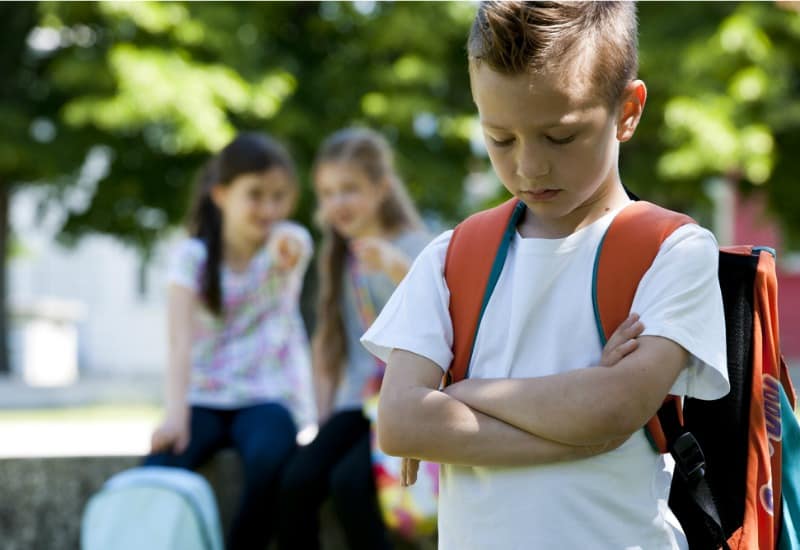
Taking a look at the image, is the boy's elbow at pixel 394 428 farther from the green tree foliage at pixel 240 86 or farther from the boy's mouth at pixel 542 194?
the green tree foliage at pixel 240 86

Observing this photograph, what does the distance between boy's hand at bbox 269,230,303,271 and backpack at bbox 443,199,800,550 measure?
2.35m

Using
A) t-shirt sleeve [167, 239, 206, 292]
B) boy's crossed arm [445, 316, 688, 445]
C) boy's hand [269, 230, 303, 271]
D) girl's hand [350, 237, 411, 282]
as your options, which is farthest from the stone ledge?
boy's crossed arm [445, 316, 688, 445]

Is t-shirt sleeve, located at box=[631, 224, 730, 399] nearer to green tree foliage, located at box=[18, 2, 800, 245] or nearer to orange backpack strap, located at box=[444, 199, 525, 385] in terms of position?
orange backpack strap, located at box=[444, 199, 525, 385]

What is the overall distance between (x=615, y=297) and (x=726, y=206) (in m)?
22.3

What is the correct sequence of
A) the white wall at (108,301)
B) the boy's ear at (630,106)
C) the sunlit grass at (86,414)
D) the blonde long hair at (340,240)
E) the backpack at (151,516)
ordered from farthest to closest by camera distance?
1. the white wall at (108,301)
2. the sunlit grass at (86,414)
3. the blonde long hair at (340,240)
4. the backpack at (151,516)
5. the boy's ear at (630,106)

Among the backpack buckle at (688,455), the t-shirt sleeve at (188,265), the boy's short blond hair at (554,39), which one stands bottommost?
the t-shirt sleeve at (188,265)

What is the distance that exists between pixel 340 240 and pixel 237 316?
49 centimetres

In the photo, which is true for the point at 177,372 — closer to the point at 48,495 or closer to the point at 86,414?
the point at 48,495

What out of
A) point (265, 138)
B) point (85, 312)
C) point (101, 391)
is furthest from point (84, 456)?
point (85, 312)

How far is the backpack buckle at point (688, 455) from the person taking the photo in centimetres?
192

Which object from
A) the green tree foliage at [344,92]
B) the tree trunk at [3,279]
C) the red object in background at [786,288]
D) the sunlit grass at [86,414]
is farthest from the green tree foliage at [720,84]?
the tree trunk at [3,279]

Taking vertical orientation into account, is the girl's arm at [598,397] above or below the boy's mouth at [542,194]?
below

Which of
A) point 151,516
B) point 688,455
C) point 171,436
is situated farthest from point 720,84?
point 688,455

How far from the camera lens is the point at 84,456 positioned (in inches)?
170
